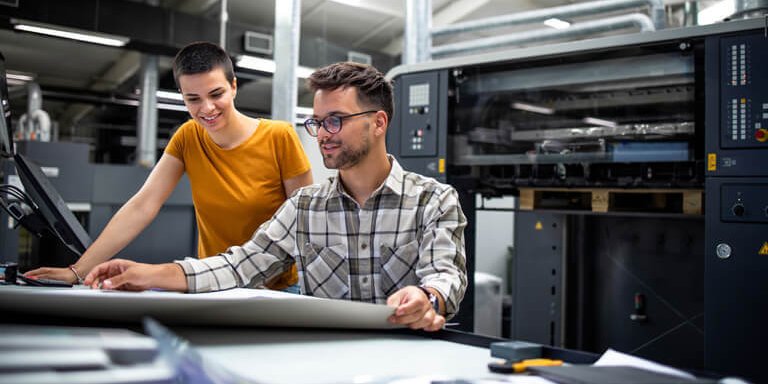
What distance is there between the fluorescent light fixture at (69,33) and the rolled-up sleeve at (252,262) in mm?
5418

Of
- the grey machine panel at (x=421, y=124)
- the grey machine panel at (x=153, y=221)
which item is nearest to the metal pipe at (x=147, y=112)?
the grey machine panel at (x=153, y=221)

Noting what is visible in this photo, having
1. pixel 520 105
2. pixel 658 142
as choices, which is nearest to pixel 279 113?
pixel 520 105

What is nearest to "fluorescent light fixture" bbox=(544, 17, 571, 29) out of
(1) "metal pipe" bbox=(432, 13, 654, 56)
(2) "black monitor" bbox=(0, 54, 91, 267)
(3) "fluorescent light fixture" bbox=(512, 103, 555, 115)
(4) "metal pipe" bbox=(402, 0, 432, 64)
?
(1) "metal pipe" bbox=(432, 13, 654, 56)

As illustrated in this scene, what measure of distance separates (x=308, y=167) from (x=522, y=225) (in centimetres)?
202

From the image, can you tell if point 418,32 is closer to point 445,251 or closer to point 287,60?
point 287,60

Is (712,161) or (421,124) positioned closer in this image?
(712,161)

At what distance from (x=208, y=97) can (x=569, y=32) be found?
225cm

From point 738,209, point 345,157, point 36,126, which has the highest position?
point 36,126

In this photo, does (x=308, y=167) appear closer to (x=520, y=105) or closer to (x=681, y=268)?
(x=520, y=105)

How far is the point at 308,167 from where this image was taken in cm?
208

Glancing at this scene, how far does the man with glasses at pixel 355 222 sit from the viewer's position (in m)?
1.62

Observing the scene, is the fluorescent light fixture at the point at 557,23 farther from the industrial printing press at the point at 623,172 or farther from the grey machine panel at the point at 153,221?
the grey machine panel at the point at 153,221

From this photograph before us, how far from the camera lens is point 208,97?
1913mm

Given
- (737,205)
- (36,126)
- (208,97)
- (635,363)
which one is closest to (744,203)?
(737,205)
